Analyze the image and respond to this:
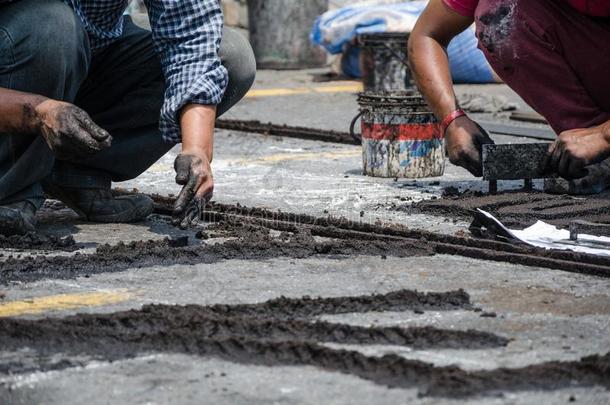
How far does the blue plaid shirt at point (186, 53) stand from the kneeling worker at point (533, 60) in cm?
103

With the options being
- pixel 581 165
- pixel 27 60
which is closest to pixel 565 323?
pixel 581 165

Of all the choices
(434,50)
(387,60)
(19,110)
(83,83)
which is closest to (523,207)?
(434,50)

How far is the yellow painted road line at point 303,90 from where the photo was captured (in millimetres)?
9545

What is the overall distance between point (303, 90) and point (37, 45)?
5.97 meters

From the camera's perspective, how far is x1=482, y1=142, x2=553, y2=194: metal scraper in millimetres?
4656

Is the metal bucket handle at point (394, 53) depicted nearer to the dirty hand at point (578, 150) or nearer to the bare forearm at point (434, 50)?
the bare forearm at point (434, 50)

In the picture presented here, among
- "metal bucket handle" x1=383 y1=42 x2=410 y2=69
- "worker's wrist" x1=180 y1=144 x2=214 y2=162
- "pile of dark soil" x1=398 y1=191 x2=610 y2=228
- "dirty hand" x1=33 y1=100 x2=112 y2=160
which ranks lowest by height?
"pile of dark soil" x1=398 y1=191 x2=610 y2=228

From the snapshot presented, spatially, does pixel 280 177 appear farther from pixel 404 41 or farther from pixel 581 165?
pixel 404 41

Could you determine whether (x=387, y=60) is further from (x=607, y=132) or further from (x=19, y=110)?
(x=19, y=110)

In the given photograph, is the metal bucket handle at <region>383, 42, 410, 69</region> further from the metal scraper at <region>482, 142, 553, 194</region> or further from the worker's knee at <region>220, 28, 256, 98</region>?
the worker's knee at <region>220, 28, 256, 98</region>

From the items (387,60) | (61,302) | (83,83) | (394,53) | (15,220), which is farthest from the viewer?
(387,60)

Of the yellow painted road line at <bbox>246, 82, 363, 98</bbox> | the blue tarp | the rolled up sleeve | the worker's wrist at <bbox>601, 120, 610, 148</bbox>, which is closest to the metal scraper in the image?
the worker's wrist at <bbox>601, 120, 610, 148</bbox>

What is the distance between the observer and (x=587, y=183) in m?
4.84

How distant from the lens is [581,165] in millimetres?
4359
